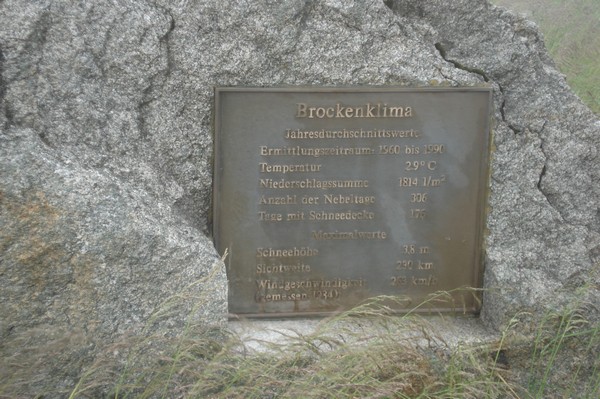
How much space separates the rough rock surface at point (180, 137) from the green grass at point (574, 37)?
2375 millimetres

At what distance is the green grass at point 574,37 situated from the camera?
5.64 m

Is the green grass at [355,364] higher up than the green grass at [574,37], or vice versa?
the green grass at [574,37]

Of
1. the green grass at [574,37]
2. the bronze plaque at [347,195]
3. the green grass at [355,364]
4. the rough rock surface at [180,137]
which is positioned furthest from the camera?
the green grass at [574,37]

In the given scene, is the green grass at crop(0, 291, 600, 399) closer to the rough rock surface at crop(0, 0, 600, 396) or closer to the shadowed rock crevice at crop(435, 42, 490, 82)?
the rough rock surface at crop(0, 0, 600, 396)

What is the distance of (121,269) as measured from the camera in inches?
98.0

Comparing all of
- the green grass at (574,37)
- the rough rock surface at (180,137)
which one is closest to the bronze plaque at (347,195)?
the rough rock surface at (180,137)

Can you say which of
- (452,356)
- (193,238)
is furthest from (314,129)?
(452,356)

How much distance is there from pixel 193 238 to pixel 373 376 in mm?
863

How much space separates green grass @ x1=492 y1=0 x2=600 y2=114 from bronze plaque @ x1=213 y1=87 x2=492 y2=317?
2.58 m

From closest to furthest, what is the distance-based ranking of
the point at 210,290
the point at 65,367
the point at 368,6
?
the point at 65,367 → the point at 210,290 → the point at 368,6

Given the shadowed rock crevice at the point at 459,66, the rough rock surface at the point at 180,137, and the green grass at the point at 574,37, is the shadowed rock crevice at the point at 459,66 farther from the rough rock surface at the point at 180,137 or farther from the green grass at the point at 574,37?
the green grass at the point at 574,37

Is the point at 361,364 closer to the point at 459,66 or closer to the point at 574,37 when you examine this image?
the point at 459,66

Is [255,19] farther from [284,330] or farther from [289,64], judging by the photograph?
[284,330]

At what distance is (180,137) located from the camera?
9.02 ft
